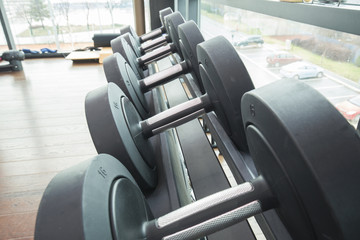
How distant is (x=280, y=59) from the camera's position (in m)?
1.16

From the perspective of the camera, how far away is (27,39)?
4230 mm

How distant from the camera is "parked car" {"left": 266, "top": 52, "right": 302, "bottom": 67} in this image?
3.41 ft

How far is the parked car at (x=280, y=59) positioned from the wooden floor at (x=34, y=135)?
51.4 inches

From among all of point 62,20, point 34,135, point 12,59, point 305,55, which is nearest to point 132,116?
point 305,55

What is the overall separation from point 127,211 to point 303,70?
0.78 meters

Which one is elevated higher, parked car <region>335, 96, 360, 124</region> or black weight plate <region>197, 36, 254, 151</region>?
black weight plate <region>197, 36, 254, 151</region>

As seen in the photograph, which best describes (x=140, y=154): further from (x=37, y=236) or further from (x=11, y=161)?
(x=11, y=161)

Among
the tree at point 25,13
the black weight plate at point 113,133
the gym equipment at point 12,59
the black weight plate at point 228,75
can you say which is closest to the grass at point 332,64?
the black weight plate at point 228,75

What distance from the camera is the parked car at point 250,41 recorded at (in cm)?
138

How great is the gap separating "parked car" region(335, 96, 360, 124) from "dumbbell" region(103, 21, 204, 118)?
0.40m

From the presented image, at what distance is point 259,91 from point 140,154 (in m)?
0.38

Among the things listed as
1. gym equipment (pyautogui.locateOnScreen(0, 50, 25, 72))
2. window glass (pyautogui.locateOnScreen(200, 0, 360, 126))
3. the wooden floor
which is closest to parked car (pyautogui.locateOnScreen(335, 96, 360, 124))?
window glass (pyautogui.locateOnScreen(200, 0, 360, 126))

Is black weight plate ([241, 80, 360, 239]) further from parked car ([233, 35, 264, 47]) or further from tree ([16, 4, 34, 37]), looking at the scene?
tree ([16, 4, 34, 37])

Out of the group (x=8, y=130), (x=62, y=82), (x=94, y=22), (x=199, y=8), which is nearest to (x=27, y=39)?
(x=94, y=22)
